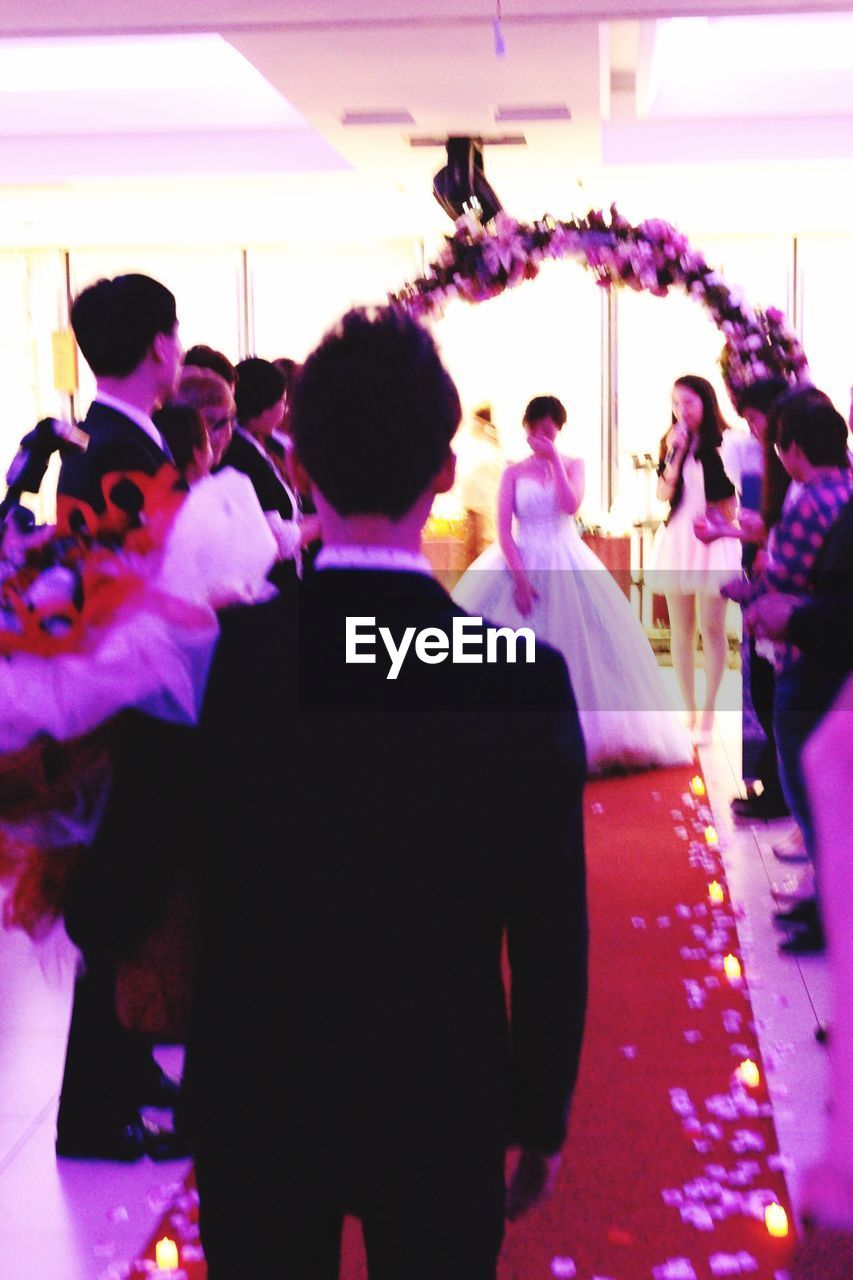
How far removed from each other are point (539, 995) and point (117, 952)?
1.39ft

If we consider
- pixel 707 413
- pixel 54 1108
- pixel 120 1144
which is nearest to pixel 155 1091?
pixel 120 1144

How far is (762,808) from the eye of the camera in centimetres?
550

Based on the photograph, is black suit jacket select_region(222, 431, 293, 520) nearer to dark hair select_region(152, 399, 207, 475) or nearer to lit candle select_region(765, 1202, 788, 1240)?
dark hair select_region(152, 399, 207, 475)

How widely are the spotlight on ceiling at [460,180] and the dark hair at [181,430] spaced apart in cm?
488

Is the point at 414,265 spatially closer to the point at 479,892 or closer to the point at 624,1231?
the point at 624,1231

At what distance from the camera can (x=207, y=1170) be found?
1.32 metres

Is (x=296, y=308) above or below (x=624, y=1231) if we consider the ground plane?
above

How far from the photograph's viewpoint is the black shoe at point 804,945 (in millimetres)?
4016

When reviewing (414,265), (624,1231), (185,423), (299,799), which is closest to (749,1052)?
(624,1231)

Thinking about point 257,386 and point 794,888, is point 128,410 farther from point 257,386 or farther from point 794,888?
point 794,888

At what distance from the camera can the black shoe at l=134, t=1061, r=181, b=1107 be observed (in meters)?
2.96

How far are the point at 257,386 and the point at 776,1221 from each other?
8.57ft

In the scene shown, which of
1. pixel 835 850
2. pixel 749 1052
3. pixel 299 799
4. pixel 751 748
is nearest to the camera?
pixel 835 850

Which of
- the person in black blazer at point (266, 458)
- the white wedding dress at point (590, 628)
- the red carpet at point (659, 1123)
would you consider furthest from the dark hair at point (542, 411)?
the red carpet at point (659, 1123)
